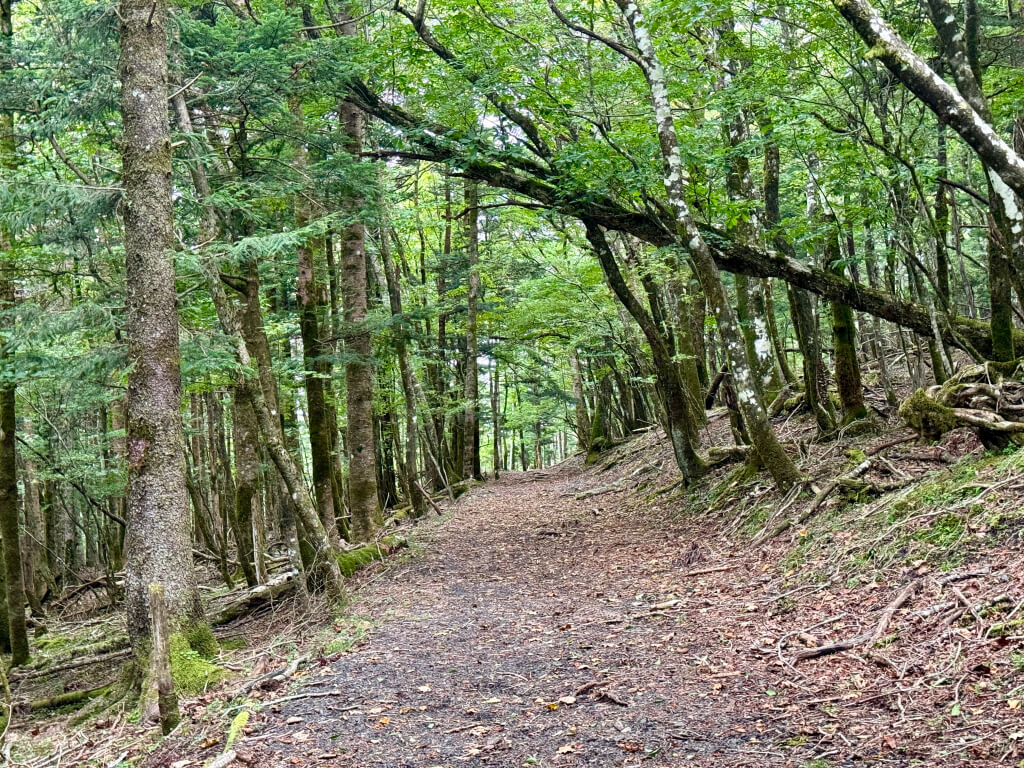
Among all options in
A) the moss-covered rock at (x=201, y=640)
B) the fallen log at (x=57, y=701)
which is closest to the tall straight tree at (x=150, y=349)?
Answer: the moss-covered rock at (x=201, y=640)

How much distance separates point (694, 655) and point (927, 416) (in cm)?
413

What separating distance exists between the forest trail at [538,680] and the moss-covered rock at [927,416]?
2964 millimetres

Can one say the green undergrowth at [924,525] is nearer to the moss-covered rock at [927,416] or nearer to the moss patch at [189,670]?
the moss-covered rock at [927,416]

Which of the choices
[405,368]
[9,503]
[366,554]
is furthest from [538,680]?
[405,368]

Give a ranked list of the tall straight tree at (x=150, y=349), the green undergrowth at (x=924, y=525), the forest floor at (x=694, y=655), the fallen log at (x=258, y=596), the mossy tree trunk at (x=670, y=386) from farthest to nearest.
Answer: the mossy tree trunk at (x=670, y=386), the fallen log at (x=258, y=596), the tall straight tree at (x=150, y=349), the green undergrowth at (x=924, y=525), the forest floor at (x=694, y=655)

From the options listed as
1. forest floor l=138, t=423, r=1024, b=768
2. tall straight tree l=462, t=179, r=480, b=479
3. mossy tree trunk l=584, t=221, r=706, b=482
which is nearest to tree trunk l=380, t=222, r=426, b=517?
tall straight tree l=462, t=179, r=480, b=479

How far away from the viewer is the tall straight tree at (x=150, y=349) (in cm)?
629

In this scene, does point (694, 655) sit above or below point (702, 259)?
below

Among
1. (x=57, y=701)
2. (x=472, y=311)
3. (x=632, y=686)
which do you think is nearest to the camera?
(x=632, y=686)

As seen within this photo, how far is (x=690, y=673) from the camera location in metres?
4.86

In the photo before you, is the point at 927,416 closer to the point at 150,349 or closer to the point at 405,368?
the point at 150,349

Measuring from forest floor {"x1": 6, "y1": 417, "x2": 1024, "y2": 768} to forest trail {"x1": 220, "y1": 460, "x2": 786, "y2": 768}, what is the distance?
0.02m

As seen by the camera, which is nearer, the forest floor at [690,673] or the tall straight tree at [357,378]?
the forest floor at [690,673]

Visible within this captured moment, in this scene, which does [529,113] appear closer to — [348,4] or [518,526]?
[348,4]
